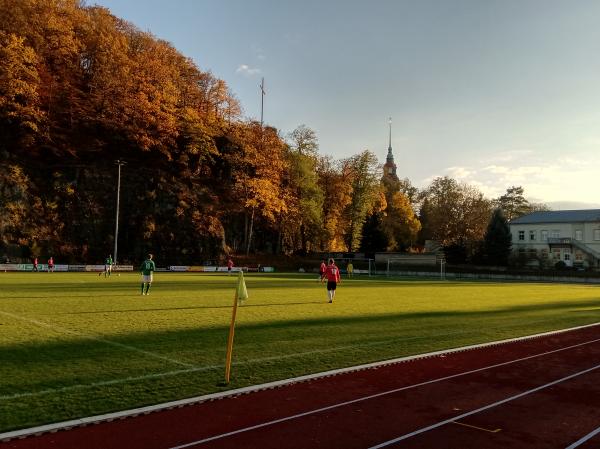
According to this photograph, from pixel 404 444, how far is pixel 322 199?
230 ft

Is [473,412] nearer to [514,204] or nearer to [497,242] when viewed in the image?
[497,242]

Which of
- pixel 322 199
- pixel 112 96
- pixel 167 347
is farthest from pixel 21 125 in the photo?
pixel 167 347

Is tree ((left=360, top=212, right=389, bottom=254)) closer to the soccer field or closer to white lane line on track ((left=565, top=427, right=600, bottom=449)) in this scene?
the soccer field

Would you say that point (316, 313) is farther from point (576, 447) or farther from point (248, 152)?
point (248, 152)

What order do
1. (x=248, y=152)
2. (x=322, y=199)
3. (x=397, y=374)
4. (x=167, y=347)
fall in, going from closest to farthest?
(x=397, y=374)
(x=167, y=347)
(x=248, y=152)
(x=322, y=199)

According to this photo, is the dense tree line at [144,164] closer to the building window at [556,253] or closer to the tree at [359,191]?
the tree at [359,191]

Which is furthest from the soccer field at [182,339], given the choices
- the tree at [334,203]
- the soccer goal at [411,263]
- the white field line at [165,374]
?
the tree at [334,203]

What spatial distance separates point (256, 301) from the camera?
22047mm

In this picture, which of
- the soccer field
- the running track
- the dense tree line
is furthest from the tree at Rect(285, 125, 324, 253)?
the running track

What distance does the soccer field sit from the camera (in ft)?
25.2

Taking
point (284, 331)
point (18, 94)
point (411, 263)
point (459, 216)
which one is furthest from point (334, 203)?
point (284, 331)

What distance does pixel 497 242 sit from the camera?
76000 mm

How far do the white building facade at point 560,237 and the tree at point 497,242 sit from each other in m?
5.38

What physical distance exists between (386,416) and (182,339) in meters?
6.68
